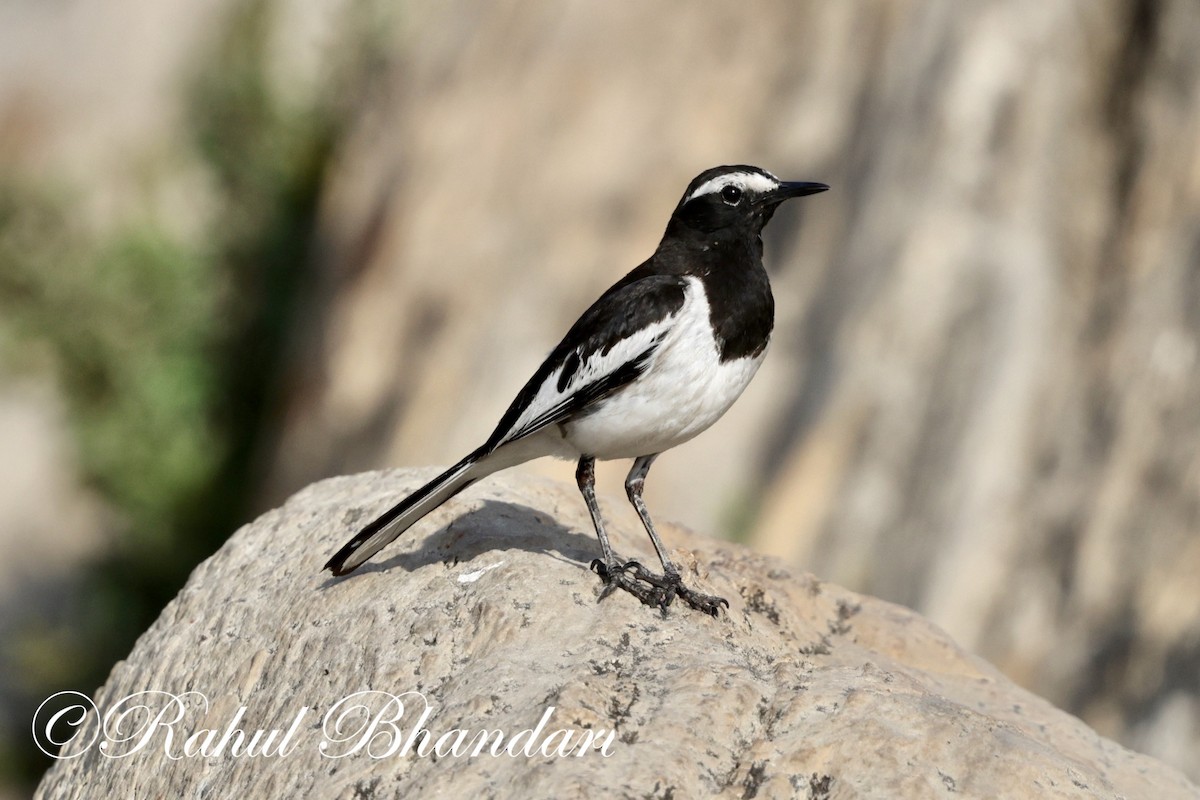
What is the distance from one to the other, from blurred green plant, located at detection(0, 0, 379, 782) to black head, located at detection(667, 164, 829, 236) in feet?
33.8

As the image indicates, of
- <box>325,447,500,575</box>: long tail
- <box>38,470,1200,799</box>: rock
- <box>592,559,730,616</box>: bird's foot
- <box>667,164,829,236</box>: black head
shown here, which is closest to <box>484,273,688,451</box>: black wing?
<box>325,447,500,575</box>: long tail

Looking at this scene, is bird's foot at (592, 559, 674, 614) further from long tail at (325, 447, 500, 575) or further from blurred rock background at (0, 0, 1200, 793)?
blurred rock background at (0, 0, 1200, 793)

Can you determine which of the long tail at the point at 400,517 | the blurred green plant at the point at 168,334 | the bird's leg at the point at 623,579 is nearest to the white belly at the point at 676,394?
the bird's leg at the point at 623,579

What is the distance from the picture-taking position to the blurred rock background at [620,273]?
10109mm

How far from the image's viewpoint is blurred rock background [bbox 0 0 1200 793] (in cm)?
1011

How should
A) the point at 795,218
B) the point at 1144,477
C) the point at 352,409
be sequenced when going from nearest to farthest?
the point at 1144,477, the point at 795,218, the point at 352,409

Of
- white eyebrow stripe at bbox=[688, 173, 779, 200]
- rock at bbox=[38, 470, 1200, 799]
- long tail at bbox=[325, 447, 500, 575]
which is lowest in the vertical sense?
rock at bbox=[38, 470, 1200, 799]

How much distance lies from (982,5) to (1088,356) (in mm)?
2876

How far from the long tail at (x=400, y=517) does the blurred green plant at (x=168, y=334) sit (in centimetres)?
1022

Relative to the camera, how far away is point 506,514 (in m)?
6.20

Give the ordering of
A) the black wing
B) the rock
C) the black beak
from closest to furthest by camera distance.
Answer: the rock < the black wing < the black beak

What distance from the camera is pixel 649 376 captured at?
563 centimetres

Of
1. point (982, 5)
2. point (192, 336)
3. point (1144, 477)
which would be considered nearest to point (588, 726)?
point (1144, 477)

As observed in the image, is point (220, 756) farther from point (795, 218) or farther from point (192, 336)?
point (192, 336)
